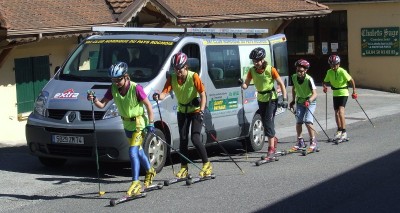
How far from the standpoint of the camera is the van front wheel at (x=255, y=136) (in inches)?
571

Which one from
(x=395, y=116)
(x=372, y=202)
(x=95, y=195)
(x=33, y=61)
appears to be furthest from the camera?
(x=395, y=116)

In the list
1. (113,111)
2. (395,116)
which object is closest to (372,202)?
(113,111)

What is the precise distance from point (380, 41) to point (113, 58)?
18.1 meters

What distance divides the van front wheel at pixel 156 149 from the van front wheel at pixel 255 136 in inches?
112

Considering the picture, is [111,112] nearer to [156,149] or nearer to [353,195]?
[156,149]

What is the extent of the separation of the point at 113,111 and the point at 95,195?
155cm

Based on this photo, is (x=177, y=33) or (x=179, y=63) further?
(x=177, y=33)

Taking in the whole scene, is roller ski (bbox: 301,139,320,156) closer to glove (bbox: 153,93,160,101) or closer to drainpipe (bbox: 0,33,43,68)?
glove (bbox: 153,93,160,101)

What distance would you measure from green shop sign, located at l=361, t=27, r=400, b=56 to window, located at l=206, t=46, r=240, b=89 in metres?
15.6

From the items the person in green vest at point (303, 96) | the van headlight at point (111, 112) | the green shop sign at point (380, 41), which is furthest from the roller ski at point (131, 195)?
the green shop sign at point (380, 41)

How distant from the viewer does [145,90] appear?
464 inches

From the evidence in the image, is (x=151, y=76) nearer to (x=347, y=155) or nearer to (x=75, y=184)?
(x=75, y=184)

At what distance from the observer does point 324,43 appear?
3009 cm

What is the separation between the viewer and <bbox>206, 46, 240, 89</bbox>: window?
1341 centimetres
